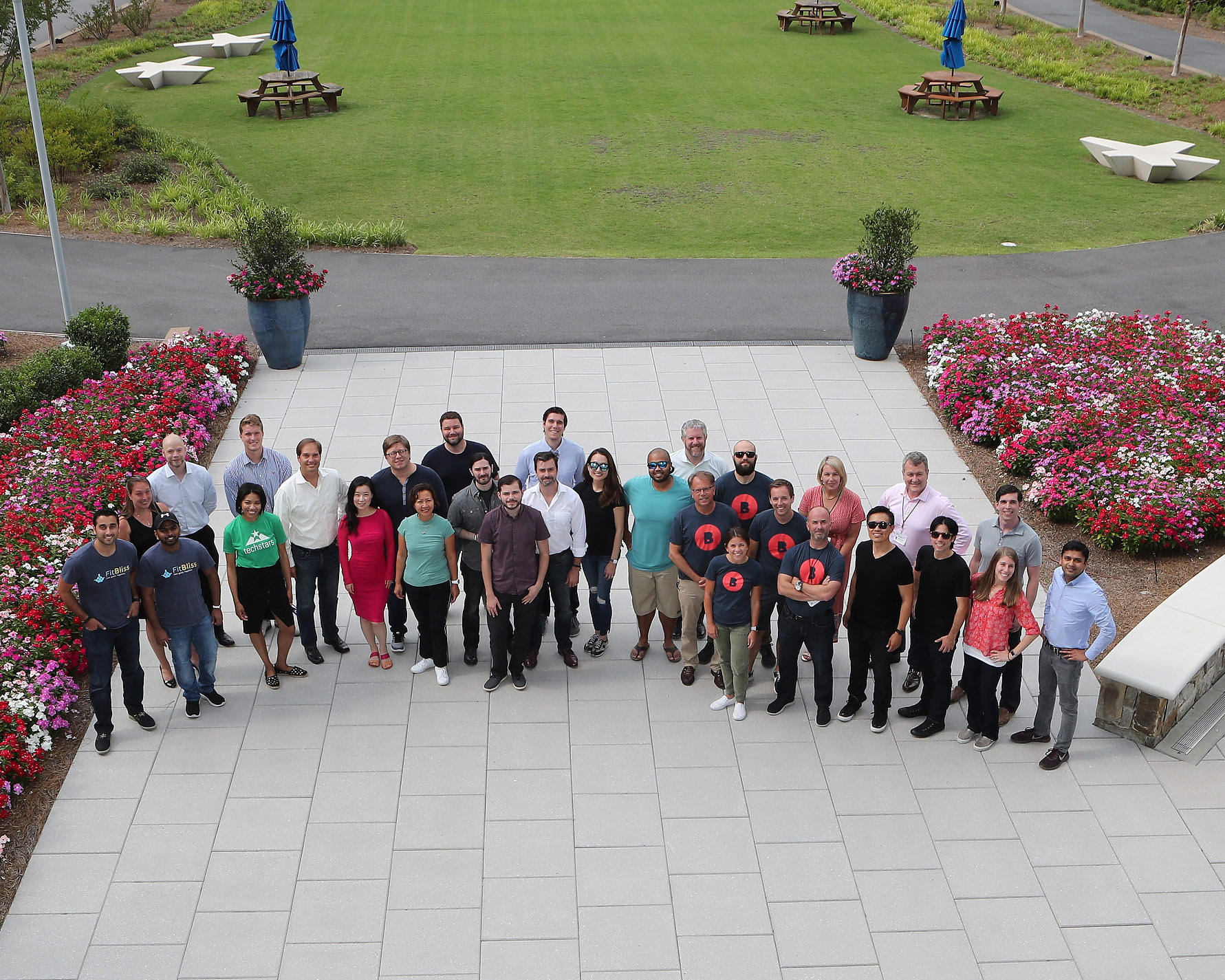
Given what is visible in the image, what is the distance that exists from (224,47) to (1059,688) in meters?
35.0

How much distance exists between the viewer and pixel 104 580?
24.4 feet

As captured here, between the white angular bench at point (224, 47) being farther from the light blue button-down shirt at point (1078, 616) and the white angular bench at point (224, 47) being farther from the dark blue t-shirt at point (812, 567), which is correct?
the light blue button-down shirt at point (1078, 616)

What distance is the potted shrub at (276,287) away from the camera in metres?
14.2

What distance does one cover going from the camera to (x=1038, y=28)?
127ft

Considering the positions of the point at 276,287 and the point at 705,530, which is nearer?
the point at 705,530

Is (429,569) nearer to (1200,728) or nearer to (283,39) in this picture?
(1200,728)

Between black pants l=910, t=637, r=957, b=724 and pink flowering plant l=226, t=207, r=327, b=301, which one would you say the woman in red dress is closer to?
black pants l=910, t=637, r=957, b=724

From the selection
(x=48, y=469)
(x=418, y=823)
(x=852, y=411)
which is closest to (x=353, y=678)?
(x=418, y=823)

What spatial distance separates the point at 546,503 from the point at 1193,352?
29.4ft

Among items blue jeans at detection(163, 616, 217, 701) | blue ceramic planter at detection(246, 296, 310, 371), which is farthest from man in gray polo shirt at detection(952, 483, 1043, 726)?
blue ceramic planter at detection(246, 296, 310, 371)

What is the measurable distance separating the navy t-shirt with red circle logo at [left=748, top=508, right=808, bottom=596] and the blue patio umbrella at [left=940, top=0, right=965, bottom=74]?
23599 millimetres

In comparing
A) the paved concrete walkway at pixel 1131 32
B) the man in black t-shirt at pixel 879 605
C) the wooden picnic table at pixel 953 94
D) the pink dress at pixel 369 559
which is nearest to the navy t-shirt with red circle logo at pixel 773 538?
Answer: the man in black t-shirt at pixel 879 605

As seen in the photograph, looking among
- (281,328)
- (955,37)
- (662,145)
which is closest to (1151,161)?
(955,37)

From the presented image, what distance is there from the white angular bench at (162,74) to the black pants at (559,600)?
28.4m
